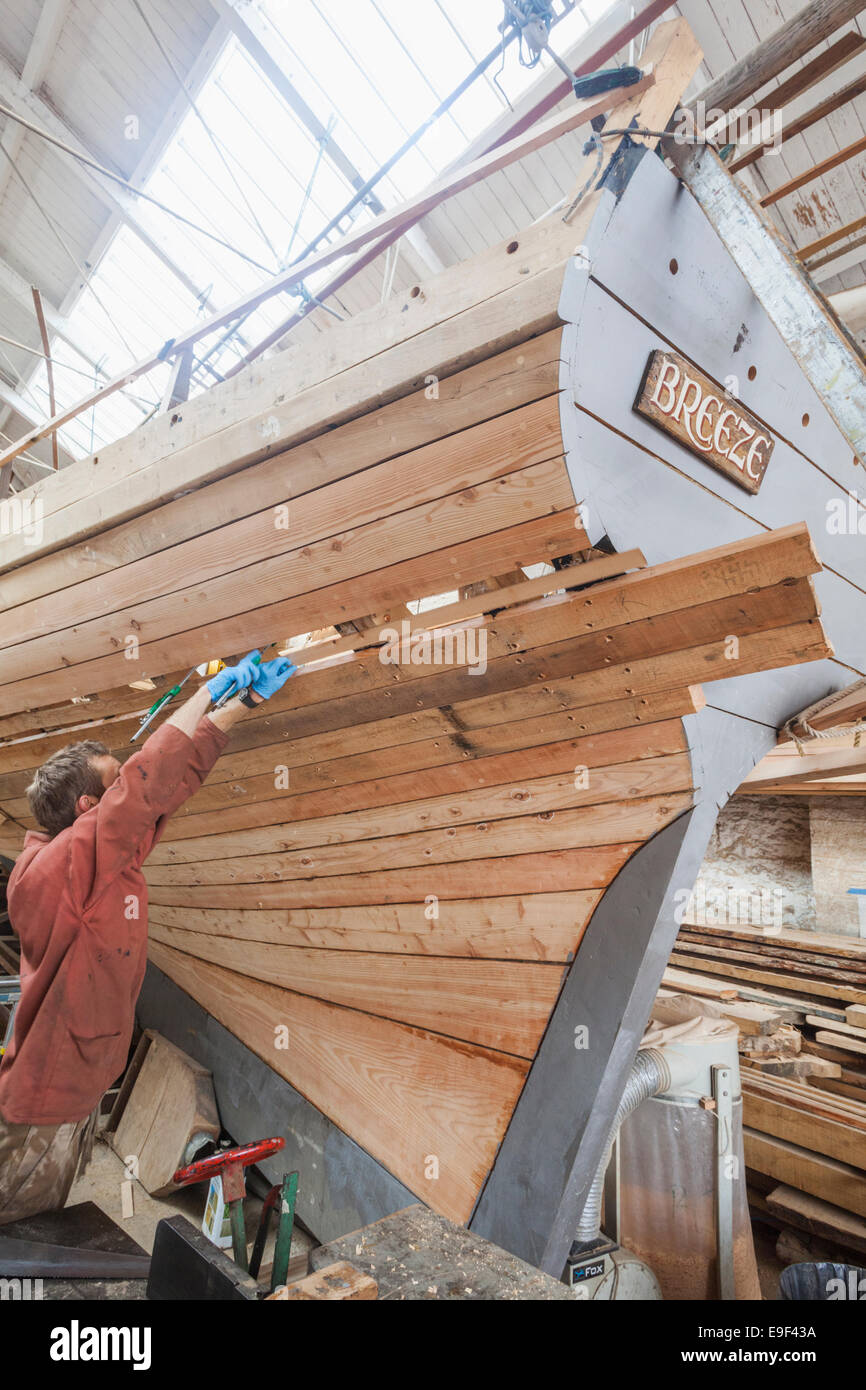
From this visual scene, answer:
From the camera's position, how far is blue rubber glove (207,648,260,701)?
2.02 meters

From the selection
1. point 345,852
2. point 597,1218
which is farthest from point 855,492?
point 597,1218

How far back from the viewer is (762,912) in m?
6.55

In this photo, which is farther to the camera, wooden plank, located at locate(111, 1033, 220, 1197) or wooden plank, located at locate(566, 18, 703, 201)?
wooden plank, located at locate(111, 1033, 220, 1197)

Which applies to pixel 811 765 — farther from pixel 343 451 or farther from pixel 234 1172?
pixel 343 451

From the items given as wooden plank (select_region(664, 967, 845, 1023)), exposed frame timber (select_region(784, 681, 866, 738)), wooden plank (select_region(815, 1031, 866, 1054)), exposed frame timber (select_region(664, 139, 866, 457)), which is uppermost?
exposed frame timber (select_region(664, 139, 866, 457))

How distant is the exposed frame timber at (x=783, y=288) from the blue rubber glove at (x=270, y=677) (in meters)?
1.40

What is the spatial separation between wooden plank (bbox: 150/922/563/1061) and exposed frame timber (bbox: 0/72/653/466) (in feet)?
5.83

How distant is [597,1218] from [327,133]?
6182 millimetres

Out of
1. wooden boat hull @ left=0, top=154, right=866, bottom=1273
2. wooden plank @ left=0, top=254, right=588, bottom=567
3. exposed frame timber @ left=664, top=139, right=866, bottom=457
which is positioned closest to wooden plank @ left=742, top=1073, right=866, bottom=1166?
wooden boat hull @ left=0, top=154, right=866, bottom=1273

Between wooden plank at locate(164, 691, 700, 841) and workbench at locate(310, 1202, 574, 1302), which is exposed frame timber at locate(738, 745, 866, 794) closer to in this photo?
wooden plank at locate(164, 691, 700, 841)

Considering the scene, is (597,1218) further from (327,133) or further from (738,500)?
(327,133)

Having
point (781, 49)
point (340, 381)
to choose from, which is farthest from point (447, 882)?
point (781, 49)

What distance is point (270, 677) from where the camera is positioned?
6.80 ft

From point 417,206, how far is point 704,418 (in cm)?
84
